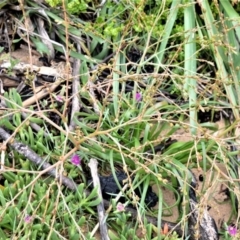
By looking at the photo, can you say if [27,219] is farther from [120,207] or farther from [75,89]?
[75,89]

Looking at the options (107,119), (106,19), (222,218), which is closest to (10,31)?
(106,19)

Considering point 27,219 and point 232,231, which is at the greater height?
point 27,219

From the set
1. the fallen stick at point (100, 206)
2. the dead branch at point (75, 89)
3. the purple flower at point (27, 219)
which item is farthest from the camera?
the dead branch at point (75, 89)

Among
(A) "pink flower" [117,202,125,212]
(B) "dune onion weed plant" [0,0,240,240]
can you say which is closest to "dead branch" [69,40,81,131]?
(B) "dune onion weed plant" [0,0,240,240]

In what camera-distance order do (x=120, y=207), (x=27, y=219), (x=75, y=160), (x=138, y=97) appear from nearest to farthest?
(x=27, y=219), (x=120, y=207), (x=75, y=160), (x=138, y=97)

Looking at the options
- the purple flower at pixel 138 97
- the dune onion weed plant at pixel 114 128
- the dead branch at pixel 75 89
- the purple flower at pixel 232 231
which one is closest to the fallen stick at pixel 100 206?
the dune onion weed plant at pixel 114 128

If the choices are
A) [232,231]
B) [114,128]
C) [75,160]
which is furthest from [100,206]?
[232,231]

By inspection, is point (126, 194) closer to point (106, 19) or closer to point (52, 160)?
point (52, 160)

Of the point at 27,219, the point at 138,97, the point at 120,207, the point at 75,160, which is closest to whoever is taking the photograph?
the point at 27,219

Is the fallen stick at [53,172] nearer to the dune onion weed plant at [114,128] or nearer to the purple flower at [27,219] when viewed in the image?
the dune onion weed plant at [114,128]
